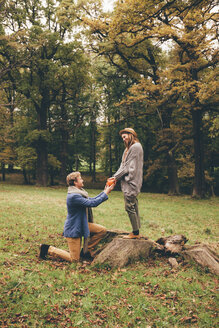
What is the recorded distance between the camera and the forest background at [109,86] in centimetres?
1759

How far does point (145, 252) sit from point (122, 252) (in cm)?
56

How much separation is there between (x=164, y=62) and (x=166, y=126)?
19.0ft

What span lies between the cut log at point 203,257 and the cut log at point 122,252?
920mm

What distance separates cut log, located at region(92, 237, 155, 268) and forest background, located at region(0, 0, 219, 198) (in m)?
11.2

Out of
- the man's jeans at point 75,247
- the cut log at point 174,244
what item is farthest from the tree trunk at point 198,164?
the man's jeans at point 75,247

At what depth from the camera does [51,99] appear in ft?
88.0

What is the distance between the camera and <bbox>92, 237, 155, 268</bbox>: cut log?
5574 mm

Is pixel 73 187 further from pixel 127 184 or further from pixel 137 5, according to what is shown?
pixel 137 5

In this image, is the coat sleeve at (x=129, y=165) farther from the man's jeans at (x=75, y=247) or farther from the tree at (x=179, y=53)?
the tree at (x=179, y=53)

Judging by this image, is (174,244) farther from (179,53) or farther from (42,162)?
(42,162)

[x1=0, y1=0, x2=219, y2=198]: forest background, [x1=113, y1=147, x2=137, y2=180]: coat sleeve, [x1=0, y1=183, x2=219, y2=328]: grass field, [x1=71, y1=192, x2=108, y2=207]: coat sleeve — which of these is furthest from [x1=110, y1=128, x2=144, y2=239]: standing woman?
[x1=0, y1=0, x2=219, y2=198]: forest background

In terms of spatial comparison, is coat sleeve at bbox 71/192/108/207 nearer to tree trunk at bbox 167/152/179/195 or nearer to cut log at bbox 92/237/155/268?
cut log at bbox 92/237/155/268

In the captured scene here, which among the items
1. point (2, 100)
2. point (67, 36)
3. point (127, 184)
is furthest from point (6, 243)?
point (67, 36)

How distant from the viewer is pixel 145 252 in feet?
19.1
